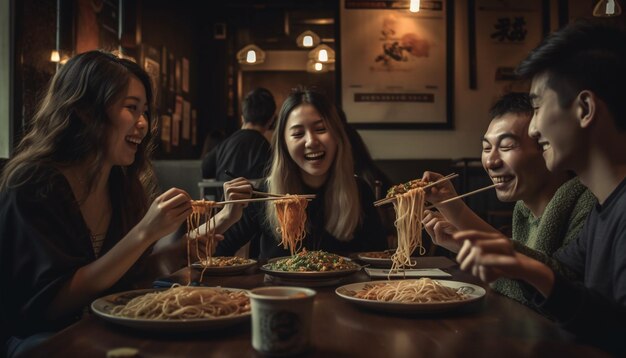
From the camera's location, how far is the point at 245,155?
494 centimetres

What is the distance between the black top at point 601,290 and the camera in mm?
1163

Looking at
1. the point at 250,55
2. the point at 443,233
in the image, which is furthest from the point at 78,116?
the point at 250,55

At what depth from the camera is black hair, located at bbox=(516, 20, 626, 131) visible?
1338 mm

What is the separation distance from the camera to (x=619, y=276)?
1.27m

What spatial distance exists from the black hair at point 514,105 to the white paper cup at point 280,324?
4.65 ft

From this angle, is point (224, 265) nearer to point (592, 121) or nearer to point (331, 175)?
point (331, 175)

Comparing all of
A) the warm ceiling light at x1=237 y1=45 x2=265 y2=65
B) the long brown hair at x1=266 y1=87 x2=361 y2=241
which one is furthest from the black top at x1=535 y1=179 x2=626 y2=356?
the warm ceiling light at x1=237 y1=45 x2=265 y2=65

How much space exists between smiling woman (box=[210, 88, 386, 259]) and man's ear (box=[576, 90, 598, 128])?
5.31 ft

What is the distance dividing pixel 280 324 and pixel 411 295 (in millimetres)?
526

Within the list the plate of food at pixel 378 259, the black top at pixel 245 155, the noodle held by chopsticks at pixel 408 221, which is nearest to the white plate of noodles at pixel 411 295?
the noodle held by chopsticks at pixel 408 221

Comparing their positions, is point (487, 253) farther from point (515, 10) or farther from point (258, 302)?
point (515, 10)

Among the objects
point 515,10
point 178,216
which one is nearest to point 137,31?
point 515,10

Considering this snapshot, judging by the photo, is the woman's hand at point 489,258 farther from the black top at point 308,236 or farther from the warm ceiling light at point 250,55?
the warm ceiling light at point 250,55

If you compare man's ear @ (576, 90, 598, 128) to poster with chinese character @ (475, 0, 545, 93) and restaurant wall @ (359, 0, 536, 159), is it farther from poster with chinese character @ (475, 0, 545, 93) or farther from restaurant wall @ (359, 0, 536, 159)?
poster with chinese character @ (475, 0, 545, 93)
